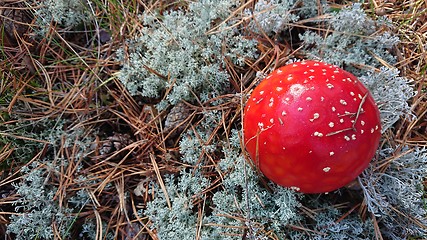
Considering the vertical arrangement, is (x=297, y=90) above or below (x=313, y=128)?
above

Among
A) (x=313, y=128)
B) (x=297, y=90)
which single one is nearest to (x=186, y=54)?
(x=297, y=90)

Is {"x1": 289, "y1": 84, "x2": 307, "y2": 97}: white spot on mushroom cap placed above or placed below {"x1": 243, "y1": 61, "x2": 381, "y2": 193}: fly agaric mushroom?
above

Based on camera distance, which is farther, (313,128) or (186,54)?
(186,54)

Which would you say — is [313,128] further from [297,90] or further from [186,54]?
[186,54]

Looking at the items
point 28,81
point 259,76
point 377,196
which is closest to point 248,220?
point 377,196

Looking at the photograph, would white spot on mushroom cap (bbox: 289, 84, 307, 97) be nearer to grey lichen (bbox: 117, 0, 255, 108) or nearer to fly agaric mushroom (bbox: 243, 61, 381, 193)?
fly agaric mushroom (bbox: 243, 61, 381, 193)

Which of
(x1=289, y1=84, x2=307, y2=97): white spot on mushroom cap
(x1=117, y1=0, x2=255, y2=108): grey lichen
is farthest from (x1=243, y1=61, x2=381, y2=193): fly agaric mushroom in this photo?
(x1=117, y1=0, x2=255, y2=108): grey lichen

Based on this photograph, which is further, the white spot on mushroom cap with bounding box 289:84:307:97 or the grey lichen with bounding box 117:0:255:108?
the grey lichen with bounding box 117:0:255:108

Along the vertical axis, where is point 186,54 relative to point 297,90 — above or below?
below

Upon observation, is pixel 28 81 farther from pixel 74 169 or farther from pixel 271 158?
pixel 271 158
